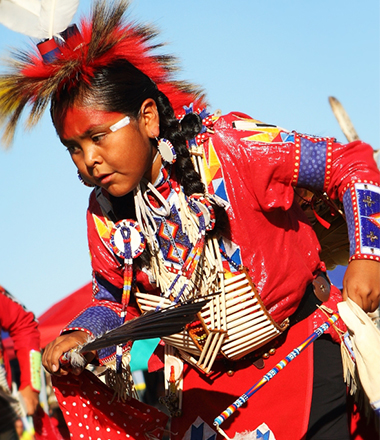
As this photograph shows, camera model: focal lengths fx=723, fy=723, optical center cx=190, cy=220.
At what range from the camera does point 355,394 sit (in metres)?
2.96

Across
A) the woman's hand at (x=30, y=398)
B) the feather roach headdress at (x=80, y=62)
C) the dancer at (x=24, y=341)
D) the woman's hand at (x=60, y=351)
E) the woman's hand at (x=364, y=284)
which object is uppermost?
the feather roach headdress at (x=80, y=62)

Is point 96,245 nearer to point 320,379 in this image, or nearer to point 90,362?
point 90,362

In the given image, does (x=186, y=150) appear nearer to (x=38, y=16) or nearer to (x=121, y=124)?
(x=121, y=124)

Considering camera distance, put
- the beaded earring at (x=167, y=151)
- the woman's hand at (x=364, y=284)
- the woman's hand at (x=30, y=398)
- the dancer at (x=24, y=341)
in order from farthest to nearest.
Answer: the dancer at (x=24, y=341) → the woman's hand at (x=30, y=398) → the beaded earring at (x=167, y=151) → the woman's hand at (x=364, y=284)

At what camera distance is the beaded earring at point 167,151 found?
285 cm

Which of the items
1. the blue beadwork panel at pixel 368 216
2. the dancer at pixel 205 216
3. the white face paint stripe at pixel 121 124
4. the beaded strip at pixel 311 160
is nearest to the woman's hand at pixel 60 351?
the dancer at pixel 205 216

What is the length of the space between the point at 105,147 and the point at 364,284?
42.6 inches

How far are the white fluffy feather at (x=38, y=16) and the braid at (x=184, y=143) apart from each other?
0.56 metres

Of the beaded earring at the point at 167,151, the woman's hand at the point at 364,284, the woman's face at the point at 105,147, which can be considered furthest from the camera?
the beaded earring at the point at 167,151

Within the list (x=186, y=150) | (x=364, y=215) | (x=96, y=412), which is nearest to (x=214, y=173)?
(x=186, y=150)

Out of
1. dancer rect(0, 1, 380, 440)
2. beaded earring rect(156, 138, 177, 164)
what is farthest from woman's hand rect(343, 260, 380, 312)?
beaded earring rect(156, 138, 177, 164)

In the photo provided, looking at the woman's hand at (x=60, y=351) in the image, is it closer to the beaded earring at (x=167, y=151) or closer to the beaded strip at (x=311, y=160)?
the beaded earring at (x=167, y=151)

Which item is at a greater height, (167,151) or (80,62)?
(80,62)

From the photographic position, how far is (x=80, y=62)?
280 centimetres
